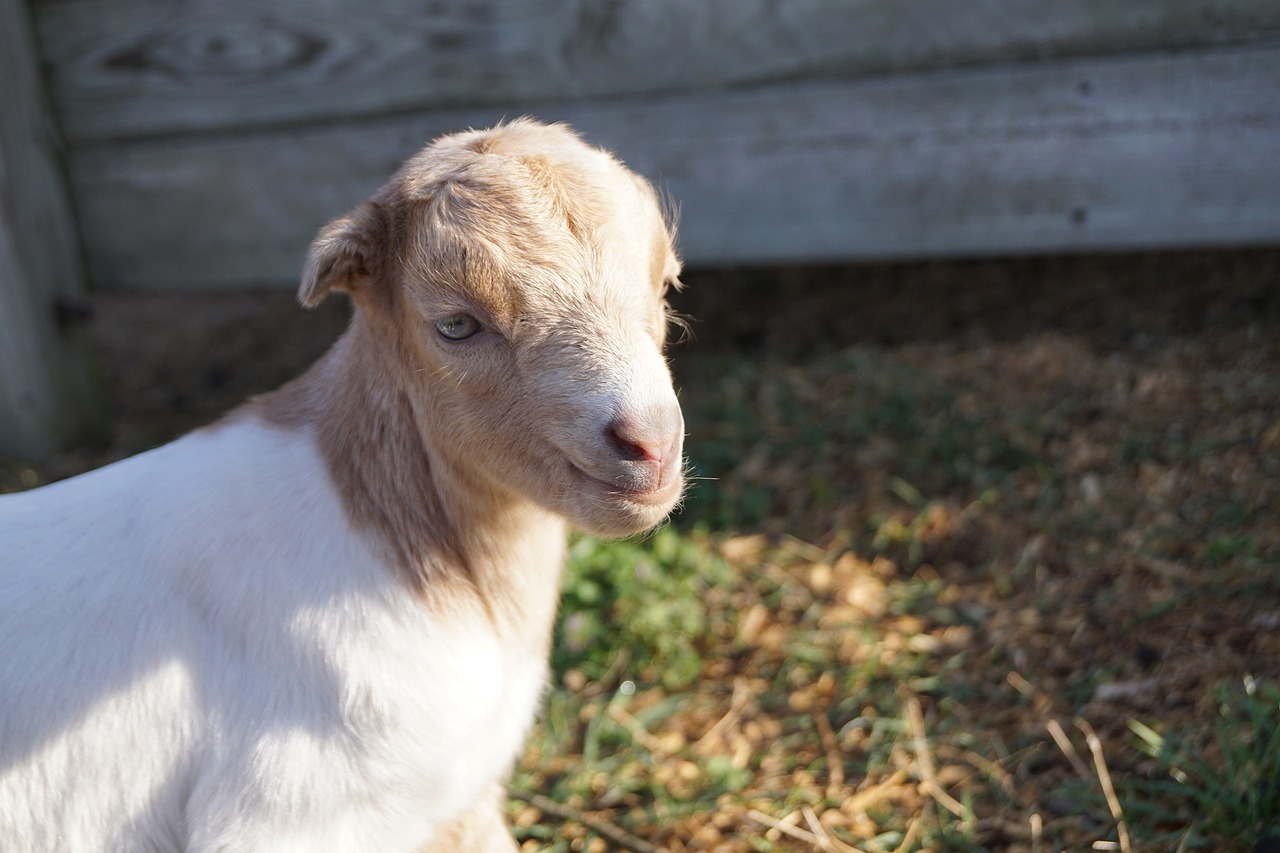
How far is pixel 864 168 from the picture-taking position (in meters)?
4.07

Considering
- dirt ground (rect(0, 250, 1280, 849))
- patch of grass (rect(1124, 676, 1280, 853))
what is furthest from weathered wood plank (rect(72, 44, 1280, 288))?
patch of grass (rect(1124, 676, 1280, 853))

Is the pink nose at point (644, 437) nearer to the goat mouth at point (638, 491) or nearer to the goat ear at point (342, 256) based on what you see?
the goat mouth at point (638, 491)

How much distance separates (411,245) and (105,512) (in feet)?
2.82

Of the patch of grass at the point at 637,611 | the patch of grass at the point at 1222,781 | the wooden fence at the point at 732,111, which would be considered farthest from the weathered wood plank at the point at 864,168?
the patch of grass at the point at 1222,781

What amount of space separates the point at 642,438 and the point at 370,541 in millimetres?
699

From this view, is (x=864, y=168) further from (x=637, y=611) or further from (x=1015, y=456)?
(x=637, y=611)

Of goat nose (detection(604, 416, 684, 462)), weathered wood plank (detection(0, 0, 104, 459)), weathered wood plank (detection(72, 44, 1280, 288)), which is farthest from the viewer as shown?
weathered wood plank (detection(0, 0, 104, 459))

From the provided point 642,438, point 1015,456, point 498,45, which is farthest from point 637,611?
point 498,45

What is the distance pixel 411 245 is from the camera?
210 centimetres

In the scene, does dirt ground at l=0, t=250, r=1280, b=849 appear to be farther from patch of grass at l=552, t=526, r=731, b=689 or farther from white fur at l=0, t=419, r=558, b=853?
white fur at l=0, t=419, r=558, b=853

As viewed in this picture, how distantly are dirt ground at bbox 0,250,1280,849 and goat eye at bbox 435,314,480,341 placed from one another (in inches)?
60.8

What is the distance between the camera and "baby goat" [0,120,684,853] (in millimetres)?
1996

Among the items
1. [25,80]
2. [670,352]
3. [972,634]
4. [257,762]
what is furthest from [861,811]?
[25,80]

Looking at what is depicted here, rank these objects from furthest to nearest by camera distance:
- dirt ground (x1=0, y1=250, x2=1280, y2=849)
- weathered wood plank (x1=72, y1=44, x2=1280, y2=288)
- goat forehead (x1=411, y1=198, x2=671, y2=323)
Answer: weathered wood plank (x1=72, y1=44, x2=1280, y2=288) < dirt ground (x1=0, y1=250, x2=1280, y2=849) < goat forehead (x1=411, y1=198, x2=671, y2=323)
